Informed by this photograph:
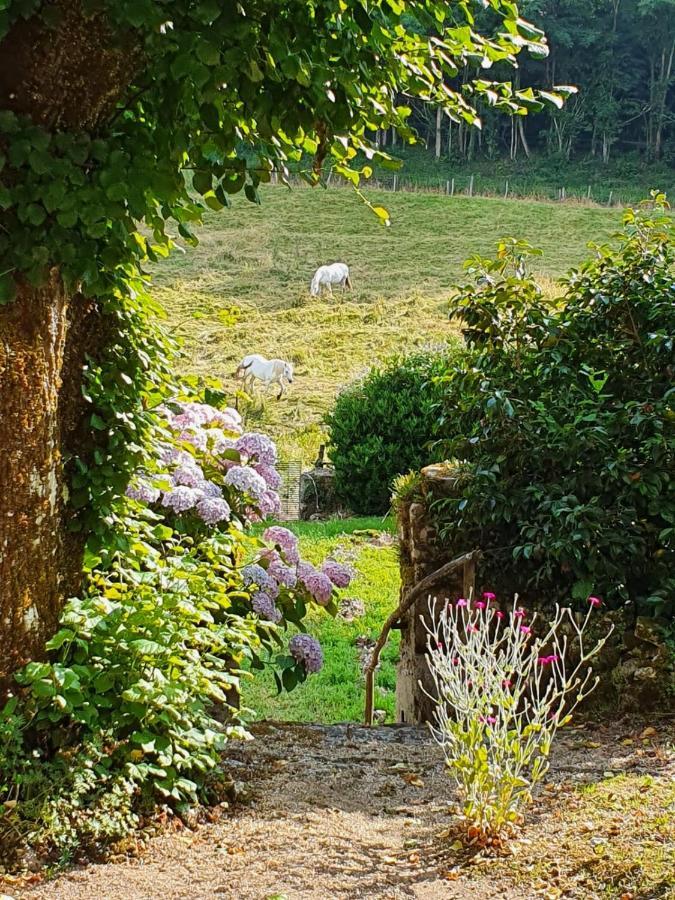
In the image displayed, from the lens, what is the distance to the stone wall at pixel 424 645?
14.8 ft

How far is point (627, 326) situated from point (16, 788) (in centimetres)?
367

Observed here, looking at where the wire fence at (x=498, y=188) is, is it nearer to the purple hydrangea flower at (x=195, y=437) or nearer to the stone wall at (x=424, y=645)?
the stone wall at (x=424, y=645)

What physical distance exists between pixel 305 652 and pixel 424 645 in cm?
121

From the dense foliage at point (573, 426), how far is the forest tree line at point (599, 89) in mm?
41142

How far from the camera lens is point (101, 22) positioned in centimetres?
284

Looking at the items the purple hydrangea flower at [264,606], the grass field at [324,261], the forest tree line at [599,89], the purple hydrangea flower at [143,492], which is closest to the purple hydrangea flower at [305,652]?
the purple hydrangea flower at [264,606]

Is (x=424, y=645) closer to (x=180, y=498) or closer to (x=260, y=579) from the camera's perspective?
(x=260, y=579)

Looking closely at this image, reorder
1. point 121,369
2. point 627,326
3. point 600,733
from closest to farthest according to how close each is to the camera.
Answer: point 121,369
point 600,733
point 627,326

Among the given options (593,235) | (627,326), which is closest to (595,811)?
(627,326)

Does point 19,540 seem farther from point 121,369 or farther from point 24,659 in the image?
point 121,369

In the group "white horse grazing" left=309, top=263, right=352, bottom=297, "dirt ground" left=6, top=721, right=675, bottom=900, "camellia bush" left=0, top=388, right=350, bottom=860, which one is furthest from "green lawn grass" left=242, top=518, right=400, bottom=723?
"white horse grazing" left=309, top=263, right=352, bottom=297

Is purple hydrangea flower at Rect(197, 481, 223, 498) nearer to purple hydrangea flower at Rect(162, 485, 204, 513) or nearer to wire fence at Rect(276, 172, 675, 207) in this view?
purple hydrangea flower at Rect(162, 485, 204, 513)

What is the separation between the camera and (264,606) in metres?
4.26

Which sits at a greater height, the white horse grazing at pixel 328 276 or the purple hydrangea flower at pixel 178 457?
the white horse grazing at pixel 328 276
